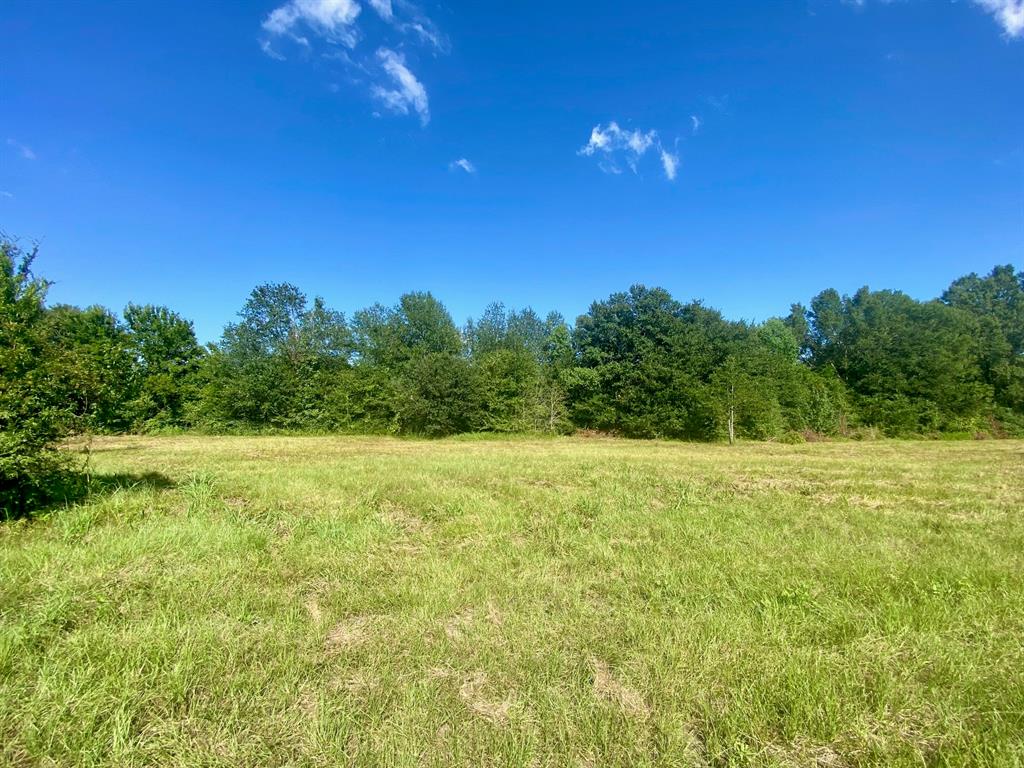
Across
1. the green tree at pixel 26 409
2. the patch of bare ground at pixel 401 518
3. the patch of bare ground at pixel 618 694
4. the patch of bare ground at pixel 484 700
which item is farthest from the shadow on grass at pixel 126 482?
the patch of bare ground at pixel 618 694

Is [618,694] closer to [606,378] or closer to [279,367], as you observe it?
[606,378]

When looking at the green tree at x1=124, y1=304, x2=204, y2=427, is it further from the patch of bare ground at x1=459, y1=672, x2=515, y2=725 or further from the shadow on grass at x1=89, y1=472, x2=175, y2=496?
the patch of bare ground at x1=459, y1=672, x2=515, y2=725

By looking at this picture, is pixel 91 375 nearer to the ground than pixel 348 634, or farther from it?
farther from it

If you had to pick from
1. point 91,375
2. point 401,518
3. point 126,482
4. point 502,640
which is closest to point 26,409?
point 91,375

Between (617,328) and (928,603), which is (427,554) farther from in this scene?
(617,328)

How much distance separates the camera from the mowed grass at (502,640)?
2.10 meters

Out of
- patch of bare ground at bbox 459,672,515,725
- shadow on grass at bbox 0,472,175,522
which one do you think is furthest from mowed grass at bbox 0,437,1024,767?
shadow on grass at bbox 0,472,175,522

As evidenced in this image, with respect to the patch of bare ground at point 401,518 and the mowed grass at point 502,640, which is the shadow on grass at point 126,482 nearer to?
the mowed grass at point 502,640

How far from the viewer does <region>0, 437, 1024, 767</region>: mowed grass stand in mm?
2102

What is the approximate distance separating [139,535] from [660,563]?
5.75 m

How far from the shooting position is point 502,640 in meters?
3.00

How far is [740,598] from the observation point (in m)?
3.60

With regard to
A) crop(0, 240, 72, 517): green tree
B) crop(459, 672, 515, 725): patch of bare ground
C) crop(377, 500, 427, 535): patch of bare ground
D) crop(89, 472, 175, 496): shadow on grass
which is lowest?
crop(459, 672, 515, 725): patch of bare ground

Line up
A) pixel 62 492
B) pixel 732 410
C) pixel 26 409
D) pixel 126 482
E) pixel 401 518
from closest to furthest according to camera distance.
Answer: pixel 26 409 < pixel 62 492 < pixel 401 518 < pixel 126 482 < pixel 732 410
